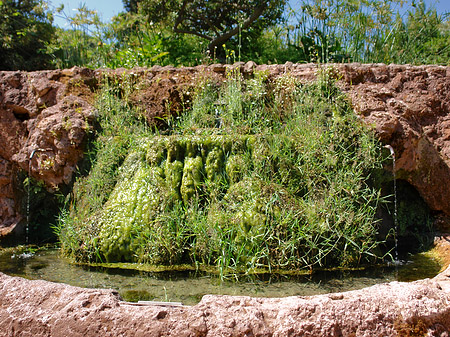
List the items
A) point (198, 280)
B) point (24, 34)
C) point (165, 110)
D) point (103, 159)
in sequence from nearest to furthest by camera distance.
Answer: point (198, 280), point (103, 159), point (165, 110), point (24, 34)

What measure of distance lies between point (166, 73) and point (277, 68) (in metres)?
1.54

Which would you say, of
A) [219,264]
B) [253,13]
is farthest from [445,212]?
[253,13]

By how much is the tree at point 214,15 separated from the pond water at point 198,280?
19.2ft

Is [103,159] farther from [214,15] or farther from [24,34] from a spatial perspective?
[24,34]

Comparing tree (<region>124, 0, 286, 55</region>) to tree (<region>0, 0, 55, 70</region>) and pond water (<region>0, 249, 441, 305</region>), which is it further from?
pond water (<region>0, 249, 441, 305</region>)

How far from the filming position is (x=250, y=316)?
211 cm

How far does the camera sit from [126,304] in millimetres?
2242

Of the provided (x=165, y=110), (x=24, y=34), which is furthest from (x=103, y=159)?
(x=24, y=34)

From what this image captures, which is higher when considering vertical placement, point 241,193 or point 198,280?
point 241,193

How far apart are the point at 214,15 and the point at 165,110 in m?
3.91

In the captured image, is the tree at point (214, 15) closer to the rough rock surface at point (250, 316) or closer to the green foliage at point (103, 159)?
the green foliage at point (103, 159)

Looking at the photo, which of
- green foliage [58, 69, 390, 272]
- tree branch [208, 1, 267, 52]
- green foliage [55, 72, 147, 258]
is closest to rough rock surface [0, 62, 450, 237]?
green foliage [55, 72, 147, 258]

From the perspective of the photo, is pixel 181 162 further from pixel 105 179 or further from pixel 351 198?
pixel 351 198

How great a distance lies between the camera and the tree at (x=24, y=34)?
9852mm
